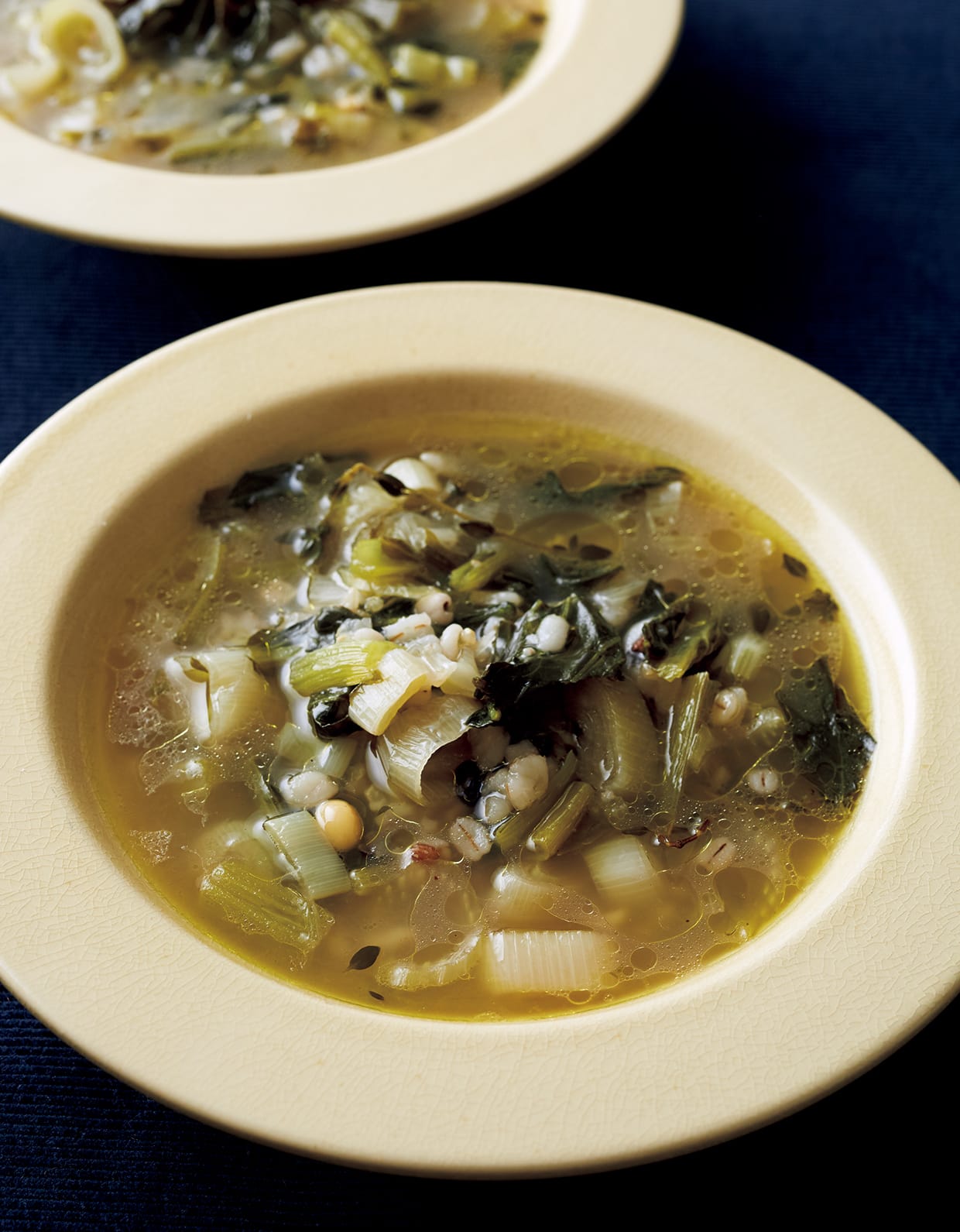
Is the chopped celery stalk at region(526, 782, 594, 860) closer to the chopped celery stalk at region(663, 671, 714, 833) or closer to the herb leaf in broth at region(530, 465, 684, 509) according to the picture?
the chopped celery stalk at region(663, 671, 714, 833)

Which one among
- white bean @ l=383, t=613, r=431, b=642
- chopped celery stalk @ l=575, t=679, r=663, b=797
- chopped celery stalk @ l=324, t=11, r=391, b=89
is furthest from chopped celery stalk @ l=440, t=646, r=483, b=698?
chopped celery stalk @ l=324, t=11, r=391, b=89

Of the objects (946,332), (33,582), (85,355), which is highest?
(33,582)

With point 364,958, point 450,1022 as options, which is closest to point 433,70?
point 364,958

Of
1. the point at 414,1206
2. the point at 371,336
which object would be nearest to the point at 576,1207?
the point at 414,1206

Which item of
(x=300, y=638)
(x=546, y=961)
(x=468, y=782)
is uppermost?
(x=300, y=638)

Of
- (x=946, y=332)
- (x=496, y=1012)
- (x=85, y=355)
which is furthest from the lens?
(x=946, y=332)

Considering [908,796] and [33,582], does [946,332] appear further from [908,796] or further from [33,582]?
[33,582]

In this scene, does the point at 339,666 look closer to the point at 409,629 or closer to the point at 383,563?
the point at 409,629
